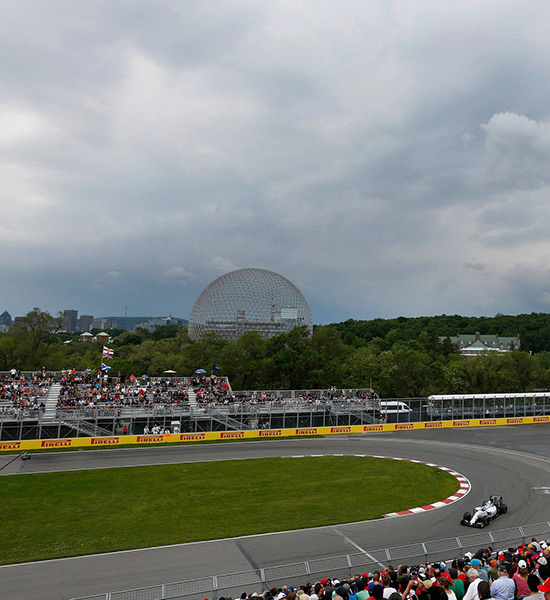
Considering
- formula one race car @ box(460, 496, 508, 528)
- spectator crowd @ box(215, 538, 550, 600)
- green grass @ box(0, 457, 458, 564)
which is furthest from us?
formula one race car @ box(460, 496, 508, 528)

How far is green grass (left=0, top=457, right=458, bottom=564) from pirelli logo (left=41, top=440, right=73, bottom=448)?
346 inches

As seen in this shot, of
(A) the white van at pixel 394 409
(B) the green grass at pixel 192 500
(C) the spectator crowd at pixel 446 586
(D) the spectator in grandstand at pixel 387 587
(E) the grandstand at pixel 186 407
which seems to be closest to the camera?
(C) the spectator crowd at pixel 446 586

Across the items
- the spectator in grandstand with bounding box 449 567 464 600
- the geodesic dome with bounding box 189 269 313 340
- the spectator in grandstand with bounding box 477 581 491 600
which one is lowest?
the spectator in grandstand with bounding box 449 567 464 600

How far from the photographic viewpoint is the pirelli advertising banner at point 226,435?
3616 cm

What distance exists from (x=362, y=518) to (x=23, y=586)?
12.8m

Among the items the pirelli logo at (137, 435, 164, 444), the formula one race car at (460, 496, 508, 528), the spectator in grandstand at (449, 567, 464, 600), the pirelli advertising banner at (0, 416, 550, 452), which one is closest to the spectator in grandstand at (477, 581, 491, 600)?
the spectator in grandstand at (449, 567, 464, 600)

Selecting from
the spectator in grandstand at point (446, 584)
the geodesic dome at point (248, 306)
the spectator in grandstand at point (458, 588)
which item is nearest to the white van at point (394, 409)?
the geodesic dome at point (248, 306)

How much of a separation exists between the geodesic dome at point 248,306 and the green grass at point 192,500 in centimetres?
5504

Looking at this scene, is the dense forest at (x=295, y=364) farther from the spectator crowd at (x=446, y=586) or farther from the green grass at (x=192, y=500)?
the spectator crowd at (x=446, y=586)

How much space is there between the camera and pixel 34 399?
41250mm

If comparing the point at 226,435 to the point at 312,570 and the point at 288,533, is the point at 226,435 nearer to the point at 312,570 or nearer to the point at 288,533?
the point at 288,533

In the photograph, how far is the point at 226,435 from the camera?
41844 mm

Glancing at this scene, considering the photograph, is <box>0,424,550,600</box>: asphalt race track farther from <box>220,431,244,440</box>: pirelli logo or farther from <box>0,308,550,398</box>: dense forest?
<box>0,308,550,398</box>: dense forest

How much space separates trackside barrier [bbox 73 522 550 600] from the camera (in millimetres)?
11914
